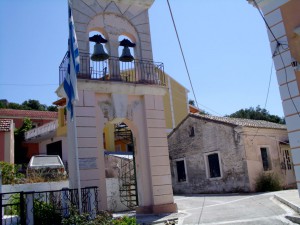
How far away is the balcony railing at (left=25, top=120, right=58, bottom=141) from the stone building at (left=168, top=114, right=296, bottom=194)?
1112 cm

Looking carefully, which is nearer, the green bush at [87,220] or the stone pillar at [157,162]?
the green bush at [87,220]

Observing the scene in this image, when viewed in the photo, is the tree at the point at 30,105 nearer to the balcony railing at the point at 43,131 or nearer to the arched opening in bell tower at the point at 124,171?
the balcony railing at the point at 43,131

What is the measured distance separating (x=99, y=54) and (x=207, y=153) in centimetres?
1165

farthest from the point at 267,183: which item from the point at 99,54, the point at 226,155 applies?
the point at 99,54

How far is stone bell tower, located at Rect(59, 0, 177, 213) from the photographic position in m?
10.3

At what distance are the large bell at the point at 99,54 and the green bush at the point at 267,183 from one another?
11.4 metres

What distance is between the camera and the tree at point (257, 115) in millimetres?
39219

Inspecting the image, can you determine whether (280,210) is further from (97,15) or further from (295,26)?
(97,15)

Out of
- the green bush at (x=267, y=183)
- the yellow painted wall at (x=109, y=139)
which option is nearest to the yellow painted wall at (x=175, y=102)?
the yellow painted wall at (x=109, y=139)

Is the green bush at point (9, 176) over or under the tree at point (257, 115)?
under

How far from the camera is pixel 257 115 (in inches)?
1592

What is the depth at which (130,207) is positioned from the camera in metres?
13.8

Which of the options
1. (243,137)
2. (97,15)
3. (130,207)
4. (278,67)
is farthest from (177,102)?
(278,67)

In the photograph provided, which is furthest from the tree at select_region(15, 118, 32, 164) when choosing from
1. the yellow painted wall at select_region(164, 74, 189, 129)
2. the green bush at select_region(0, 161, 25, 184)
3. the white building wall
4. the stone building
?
the white building wall
